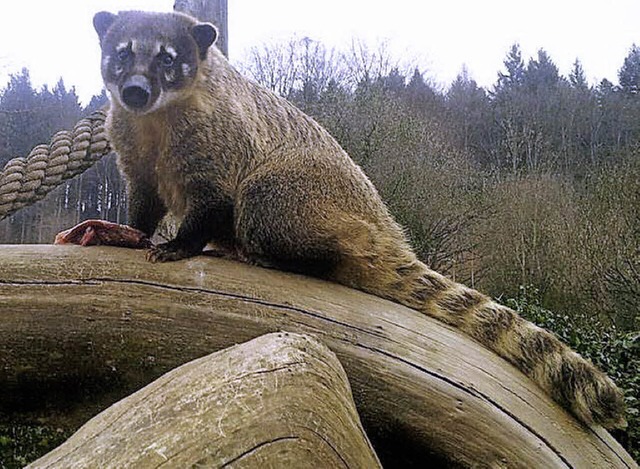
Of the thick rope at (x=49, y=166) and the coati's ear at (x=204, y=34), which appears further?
the thick rope at (x=49, y=166)

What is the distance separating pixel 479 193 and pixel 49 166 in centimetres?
1816

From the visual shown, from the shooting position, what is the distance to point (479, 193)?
21.0 meters

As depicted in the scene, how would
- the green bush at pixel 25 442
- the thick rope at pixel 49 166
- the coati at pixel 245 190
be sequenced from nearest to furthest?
the coati at pixel 245 190 < the green bush at pixel 25 442 < the thick rope at pixel 49 166

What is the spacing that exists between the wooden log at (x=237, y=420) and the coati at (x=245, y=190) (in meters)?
1.14

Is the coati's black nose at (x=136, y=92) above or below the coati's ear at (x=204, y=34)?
below

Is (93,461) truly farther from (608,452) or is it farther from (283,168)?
(608,452)

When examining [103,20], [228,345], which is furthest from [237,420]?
[103,20]

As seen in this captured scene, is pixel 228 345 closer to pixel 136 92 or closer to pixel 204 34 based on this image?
pixel 136 92

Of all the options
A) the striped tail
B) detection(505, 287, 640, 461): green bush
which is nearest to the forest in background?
detection(505, 287, 640, 461): green bush

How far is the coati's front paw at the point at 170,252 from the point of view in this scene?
10.4 ft

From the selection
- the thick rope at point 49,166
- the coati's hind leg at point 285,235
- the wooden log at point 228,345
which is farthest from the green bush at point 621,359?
the thick rope at point 49,166

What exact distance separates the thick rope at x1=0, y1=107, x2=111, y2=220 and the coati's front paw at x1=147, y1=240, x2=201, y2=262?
1219mm

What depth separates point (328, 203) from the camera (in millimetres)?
3416

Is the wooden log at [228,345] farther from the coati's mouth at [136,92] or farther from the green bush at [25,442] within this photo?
the coati's mouth at [136,92]
